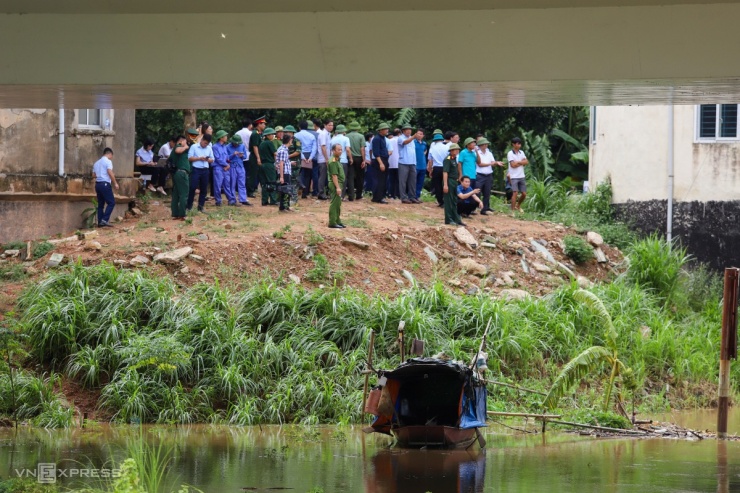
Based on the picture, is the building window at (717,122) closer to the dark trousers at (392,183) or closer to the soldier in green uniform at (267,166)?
the dark trousers at (392,183)

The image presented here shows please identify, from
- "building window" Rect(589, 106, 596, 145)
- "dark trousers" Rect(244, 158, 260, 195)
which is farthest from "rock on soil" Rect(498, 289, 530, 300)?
"building window" Rect(589, 106, 596, 145)

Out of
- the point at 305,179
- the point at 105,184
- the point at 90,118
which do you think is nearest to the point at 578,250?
the point at 305,179

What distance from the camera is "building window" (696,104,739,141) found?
24.4 m

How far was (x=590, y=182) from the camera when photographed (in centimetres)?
2792

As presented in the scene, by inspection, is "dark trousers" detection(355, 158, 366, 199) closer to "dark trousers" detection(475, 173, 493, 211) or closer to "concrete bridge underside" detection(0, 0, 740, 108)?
"dark trousers" detection(475, 173, 493, 211)

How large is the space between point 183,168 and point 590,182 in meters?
11.2

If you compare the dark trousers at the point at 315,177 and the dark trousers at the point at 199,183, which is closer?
the dark trousers at the point at 199,183

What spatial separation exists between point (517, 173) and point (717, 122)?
4.71 metres

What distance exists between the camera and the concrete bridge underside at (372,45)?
30.3 ft

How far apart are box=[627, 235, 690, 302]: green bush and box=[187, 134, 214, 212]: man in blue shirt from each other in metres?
9.20

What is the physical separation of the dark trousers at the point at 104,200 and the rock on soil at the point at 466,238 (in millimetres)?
7195

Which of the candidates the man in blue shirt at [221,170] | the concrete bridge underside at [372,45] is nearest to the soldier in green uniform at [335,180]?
the man in blue shirt at [221,170]

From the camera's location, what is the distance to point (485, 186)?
25.5 meters

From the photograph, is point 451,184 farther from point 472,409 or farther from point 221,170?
point 472,409
